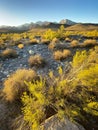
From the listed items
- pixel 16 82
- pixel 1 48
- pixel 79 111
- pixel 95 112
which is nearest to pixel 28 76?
pixel 16 82

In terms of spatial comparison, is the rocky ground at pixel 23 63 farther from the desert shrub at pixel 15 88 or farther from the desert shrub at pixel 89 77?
the desert shrub at pixel 89 77

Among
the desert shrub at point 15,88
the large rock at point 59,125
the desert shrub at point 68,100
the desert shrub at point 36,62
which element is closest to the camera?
the large rock at point 59,125

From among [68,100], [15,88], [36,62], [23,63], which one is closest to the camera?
[68,100]

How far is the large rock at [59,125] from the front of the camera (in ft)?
17.1

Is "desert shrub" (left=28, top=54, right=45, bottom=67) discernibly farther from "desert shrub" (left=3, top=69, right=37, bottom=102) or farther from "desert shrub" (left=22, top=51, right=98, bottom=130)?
"desert shrub" (left=22, top=51, right=98, bottom=130)

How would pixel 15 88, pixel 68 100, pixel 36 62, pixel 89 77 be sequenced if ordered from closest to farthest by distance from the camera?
pixel 89 77
pixel 68 100
pixel 15 88
pixel 36 62

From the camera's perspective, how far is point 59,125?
17.2ft

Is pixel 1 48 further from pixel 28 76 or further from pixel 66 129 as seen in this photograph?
pixel 66 129

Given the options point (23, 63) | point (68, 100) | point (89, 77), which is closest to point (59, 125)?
point (68, 100)

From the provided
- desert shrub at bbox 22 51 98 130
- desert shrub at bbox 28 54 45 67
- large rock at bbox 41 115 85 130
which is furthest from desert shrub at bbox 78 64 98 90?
desert shrub at bbox 28 54 45 67

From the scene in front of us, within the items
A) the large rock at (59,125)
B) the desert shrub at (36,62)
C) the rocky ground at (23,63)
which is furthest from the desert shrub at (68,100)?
the desert shrub at (36,62)

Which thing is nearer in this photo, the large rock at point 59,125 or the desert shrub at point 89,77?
the large rock at point 59,125

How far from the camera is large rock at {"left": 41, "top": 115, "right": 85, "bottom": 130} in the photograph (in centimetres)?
520

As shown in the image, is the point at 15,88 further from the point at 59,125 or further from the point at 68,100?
the point at 59,125
